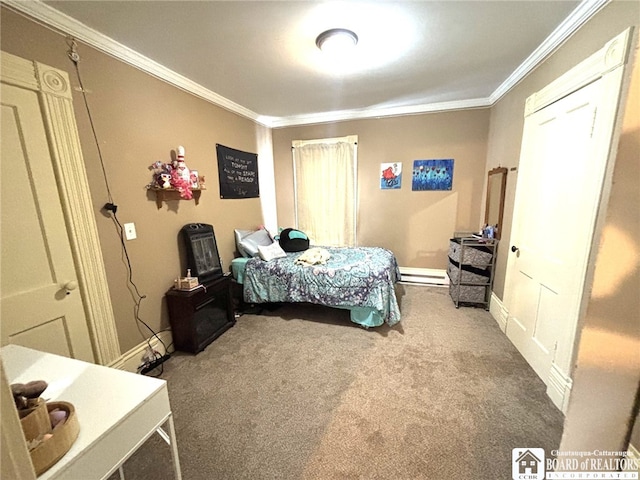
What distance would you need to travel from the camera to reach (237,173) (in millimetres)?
3398

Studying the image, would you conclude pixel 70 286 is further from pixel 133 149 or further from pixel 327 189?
pixel 327 189

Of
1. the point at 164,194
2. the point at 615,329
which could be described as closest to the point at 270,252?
the point at 164,194

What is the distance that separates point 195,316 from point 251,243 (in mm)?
1198

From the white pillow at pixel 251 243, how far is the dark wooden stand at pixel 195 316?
2.26 feet

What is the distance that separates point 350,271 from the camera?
8.69 ft

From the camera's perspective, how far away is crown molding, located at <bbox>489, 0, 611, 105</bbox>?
157cm

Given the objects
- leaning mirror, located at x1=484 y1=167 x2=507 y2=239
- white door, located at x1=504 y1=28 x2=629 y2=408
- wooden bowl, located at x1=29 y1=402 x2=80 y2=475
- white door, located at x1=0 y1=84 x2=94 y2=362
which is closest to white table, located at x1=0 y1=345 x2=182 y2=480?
wooden bowl, located at x1=29 y1=402 x2=80 y2=475

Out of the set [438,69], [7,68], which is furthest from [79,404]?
[438,69]

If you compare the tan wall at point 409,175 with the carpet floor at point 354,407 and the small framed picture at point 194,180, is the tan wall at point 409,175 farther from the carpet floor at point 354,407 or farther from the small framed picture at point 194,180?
the small framed picture at point 194,180

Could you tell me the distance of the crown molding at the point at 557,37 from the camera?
1.57m

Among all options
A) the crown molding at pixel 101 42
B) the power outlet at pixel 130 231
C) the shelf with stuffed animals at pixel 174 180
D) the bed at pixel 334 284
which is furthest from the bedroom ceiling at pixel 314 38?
the bed at pixel 334 284

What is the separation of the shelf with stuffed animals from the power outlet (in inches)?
12.1

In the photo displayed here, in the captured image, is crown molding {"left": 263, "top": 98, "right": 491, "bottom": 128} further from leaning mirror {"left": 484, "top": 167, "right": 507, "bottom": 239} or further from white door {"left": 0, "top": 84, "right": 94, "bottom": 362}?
white door {"left": 0, "top": 84, "right": 94, "bottom": 362}

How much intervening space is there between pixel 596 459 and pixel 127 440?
1.19m
